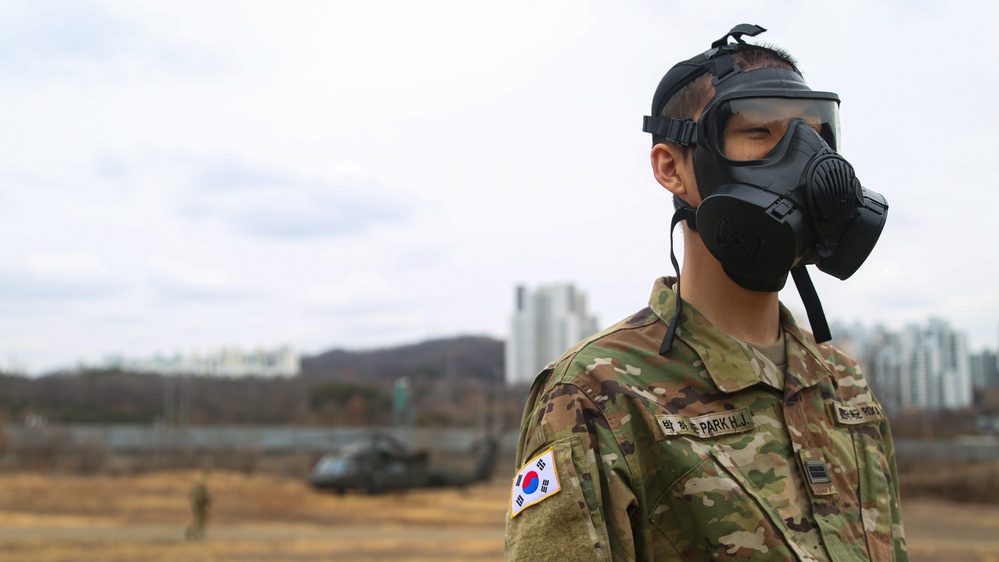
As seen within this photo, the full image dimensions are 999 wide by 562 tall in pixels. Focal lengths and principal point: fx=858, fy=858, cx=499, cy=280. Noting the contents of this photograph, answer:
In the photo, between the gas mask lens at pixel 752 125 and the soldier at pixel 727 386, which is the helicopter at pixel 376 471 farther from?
the gas mask lens at pixel 752 125

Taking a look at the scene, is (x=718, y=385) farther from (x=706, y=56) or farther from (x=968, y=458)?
(x=968, y=458)

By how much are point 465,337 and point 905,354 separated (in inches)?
2387

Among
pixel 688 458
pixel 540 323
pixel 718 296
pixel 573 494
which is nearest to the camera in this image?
pixel 573 494

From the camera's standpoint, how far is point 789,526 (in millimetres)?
1858

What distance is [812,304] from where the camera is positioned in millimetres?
2287

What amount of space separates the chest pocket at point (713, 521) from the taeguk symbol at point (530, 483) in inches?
10.1

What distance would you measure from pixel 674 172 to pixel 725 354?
47cm

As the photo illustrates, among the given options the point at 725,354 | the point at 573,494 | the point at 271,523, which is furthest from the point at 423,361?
the point at 573,494

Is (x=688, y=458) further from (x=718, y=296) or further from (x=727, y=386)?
(x=718, y=296)

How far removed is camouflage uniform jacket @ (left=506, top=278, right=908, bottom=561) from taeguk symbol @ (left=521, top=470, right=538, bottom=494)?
25 mm

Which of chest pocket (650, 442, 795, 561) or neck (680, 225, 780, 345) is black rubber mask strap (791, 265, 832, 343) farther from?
chest pocket (650, 442, 795, 561)

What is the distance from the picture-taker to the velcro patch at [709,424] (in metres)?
1.82

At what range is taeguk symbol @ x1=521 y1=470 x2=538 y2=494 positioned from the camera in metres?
1.76

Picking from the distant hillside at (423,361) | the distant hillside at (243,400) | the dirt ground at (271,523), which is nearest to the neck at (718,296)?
the dirt ground at (271,523)
